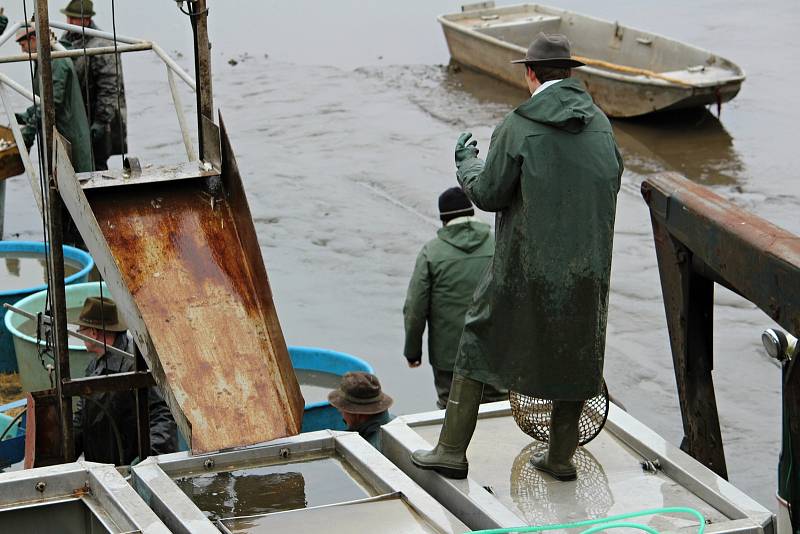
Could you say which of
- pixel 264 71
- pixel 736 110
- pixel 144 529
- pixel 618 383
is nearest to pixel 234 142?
pixel 264 71

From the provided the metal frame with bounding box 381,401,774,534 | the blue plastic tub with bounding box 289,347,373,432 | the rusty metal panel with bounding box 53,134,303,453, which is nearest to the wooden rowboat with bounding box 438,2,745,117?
the blue plastic tub with bounding box 289,347,373,432

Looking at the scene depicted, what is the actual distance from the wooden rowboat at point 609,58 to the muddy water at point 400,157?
1.38ft

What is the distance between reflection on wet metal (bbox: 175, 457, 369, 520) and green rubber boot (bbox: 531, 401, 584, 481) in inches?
25.8

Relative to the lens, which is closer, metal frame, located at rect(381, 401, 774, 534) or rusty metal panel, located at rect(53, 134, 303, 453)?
metal frame, located at rect(381, 401, 774, 534)

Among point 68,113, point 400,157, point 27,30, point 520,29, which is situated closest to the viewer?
point 27,30

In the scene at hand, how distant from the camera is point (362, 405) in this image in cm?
574

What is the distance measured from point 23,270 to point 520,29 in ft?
38.1

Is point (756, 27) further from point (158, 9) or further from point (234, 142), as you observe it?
point (158, 9)

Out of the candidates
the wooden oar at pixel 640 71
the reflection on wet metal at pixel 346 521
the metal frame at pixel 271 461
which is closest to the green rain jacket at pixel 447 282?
the metal frame at pixel 271 461

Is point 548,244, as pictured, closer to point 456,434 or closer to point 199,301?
point 456,434

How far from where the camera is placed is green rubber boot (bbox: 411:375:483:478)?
161 inches

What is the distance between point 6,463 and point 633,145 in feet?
33.9

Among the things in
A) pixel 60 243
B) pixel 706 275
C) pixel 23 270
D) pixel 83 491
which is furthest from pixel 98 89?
pixel 706 275

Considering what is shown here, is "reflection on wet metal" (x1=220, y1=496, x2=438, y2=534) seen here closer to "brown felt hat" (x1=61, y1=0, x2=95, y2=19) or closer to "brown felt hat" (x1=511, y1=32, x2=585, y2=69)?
"brown felt hat" (x1=511, y1=32, x2=585, y2=69)
